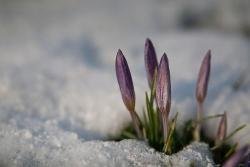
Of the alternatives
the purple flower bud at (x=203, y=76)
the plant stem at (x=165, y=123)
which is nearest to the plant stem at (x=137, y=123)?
the plant stem at (x=165, y=123)

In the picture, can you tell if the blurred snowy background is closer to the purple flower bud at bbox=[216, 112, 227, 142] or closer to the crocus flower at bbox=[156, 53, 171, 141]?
the purple flower bud at bbox=[216, 112, 227, 142]

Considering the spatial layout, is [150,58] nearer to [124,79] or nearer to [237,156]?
[124,79]

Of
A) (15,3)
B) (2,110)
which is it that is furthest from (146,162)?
(15,3)

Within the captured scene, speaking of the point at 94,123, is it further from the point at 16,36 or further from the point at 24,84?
the point at 16,36

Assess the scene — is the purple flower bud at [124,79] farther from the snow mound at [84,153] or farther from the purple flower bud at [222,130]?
the purple flower bud at [222,130]

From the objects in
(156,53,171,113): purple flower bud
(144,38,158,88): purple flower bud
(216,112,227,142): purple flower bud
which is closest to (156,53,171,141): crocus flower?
(156,53,171,113): purple flower bud

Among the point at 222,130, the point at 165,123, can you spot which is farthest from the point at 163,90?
the point at 222,130
